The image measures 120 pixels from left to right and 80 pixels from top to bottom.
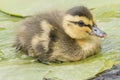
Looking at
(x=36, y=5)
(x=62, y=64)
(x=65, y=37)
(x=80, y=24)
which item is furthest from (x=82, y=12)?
(x=36, y=5)

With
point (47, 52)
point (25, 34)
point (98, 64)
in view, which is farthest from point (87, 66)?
point (25, 34)

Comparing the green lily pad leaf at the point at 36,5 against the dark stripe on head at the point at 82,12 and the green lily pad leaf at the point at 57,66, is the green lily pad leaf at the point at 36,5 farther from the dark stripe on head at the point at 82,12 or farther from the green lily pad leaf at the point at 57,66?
the dark stripe on head at the point at 82,12

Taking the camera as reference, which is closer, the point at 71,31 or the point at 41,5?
the point at 71,31

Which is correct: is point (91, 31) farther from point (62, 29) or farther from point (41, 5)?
point (41, 5)

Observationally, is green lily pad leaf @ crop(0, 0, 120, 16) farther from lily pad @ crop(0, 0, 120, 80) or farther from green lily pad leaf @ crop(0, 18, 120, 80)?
green lily pad leaf @ crop(0, 18, 120, 80)

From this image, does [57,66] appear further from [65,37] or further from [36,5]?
[36,5]

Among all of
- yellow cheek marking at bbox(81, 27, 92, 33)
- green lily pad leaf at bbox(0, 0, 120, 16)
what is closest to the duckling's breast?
yellow cheek marking at bbox(81, 27, 92, 33)

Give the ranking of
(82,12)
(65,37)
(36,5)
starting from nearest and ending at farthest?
(82,12) < (65,37) < (36,5)

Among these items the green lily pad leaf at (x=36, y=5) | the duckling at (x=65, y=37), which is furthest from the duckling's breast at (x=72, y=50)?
the green lily pad leaf at (x=36, y=5)
